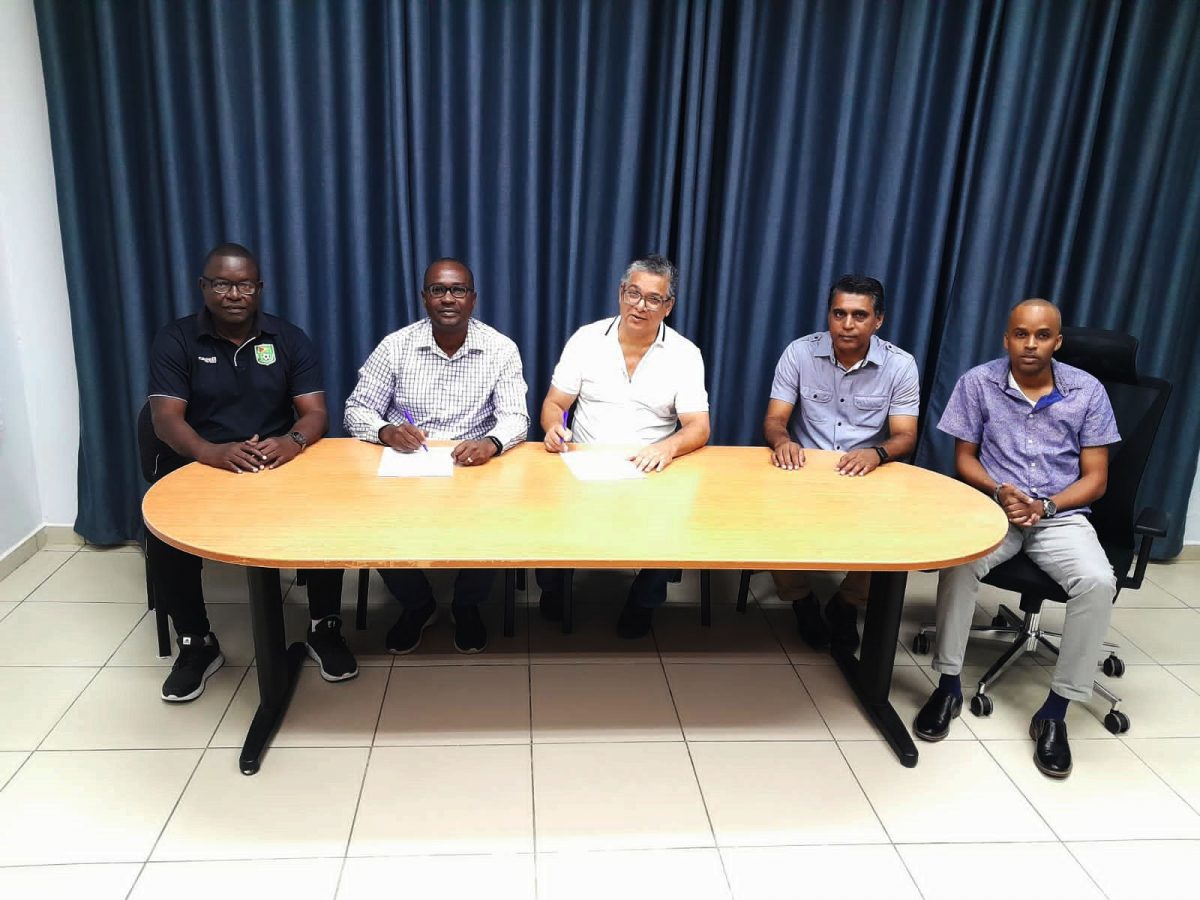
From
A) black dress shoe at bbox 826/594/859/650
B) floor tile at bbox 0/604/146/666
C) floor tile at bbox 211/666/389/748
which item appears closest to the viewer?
floor tile at bbox 211/666/389/748

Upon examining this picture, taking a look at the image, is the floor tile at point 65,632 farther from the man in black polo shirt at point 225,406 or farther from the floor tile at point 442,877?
the floor tile at point 442,877

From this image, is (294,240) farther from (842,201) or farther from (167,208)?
(842,201)

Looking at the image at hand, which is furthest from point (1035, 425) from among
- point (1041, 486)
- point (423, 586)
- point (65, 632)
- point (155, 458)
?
point (65, 632)

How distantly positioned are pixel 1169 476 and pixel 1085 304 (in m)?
0.93

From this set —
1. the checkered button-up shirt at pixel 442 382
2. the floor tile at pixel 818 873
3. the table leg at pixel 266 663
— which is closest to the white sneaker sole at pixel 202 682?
the table leg at pixel 266 663

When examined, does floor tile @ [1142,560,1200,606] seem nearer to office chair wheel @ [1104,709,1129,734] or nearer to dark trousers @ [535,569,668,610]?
office chair wheel @ [1104,709,1129,734]

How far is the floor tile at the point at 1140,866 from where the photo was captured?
1757mm

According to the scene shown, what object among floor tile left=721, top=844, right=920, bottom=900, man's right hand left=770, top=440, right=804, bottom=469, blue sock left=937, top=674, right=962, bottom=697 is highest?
man's right hand left=770, top=440, right=804, bottom=469

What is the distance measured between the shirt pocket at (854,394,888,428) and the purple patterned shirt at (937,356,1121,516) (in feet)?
0.89

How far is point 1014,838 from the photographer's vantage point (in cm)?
189

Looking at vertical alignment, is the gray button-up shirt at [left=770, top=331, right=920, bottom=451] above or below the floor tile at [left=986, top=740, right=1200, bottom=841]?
above

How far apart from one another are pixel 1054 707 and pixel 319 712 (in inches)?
84.2

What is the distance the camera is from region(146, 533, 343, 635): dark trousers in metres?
2.30

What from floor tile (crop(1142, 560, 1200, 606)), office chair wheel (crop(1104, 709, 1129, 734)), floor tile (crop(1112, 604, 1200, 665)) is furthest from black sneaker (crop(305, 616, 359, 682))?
floor tile (crop(1142, 560, 1200, 606))
